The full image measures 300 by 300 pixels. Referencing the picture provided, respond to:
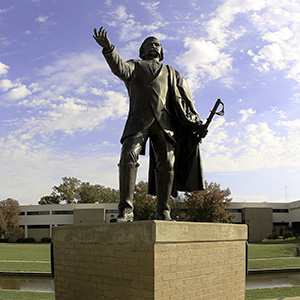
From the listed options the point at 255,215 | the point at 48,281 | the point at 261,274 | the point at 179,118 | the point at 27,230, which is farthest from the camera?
the point at 27,230

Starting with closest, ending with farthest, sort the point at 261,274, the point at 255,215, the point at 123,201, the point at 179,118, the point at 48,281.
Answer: the point at 123,201, the point at 179,118, the point at 48,281, the point at 261,274, the point at 255,215

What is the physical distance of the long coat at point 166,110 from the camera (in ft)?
16.2

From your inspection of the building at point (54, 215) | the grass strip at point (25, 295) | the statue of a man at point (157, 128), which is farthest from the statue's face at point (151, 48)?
the building at point (54, 215)

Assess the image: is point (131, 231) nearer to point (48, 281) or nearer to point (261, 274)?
point (48, 281)

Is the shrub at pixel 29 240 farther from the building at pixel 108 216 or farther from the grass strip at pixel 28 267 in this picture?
the grass strip at pixel 28 267

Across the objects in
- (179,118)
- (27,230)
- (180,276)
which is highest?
(179,118)

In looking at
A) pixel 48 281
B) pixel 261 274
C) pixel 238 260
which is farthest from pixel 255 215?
pixel 238 260

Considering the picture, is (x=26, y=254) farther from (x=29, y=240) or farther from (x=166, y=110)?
(x=29, y=240)

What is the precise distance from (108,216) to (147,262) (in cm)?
4829

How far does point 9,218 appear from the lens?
52.1 metres

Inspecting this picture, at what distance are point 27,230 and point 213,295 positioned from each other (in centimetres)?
5314

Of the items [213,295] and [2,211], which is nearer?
[213,295]

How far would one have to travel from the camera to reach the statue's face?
17.7ft

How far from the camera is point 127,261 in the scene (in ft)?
13.1
